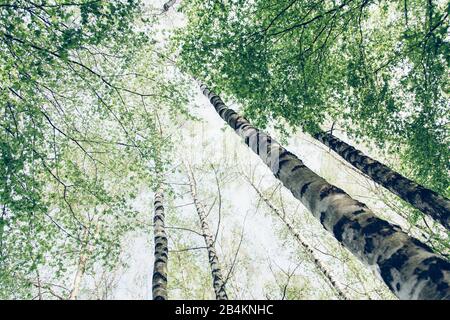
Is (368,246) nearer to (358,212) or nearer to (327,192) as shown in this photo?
(358,212)

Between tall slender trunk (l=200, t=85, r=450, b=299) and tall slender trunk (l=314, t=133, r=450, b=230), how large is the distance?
13.5 feet

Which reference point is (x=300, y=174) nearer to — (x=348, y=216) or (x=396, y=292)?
(x=348, y=216)

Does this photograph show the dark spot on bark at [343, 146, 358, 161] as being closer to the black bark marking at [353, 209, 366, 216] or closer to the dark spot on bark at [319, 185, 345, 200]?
the dark spot on bark at [319, 185, 345, 200]

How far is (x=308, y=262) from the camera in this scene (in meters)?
17.6

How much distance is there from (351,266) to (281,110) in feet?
43.9

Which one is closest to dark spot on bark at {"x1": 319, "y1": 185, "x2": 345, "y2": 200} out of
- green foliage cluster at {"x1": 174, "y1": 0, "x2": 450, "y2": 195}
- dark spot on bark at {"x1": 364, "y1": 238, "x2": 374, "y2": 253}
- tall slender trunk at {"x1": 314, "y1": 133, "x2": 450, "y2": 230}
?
dark spot on bark at {"x1": 364, "y1": 238, "x2": 374, "y2": 253}

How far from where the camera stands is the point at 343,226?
2.59 meters

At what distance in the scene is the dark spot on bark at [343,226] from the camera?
249 cm

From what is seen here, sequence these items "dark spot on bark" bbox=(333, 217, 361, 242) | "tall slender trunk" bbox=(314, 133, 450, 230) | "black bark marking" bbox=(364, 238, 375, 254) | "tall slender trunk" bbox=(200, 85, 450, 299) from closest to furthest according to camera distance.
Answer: "tall slender trunk" bbox=(200, 85, 450, 299), "black bark marking" bbox=(364, 238, 375, 254), "dark spot on bark" bbox=(333, 217, 361, 242), "tall slender trunk" bbox=(314, 133, 450, 230)

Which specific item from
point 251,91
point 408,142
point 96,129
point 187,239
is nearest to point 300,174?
point 251,91

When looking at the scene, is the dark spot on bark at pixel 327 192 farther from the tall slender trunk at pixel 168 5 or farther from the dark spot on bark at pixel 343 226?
the tall slender trunk at pixel 168 5

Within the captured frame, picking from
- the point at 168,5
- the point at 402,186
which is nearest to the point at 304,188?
the point at 402,186

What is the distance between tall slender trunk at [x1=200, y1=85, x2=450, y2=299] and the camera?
1.88m
